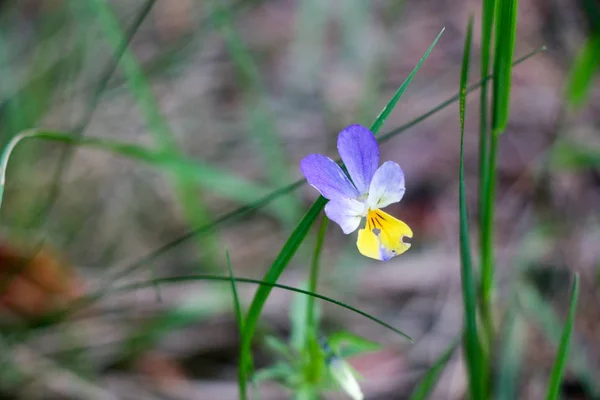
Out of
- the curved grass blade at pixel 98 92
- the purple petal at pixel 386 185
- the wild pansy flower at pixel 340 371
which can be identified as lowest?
the wild pansy flower at pixel 340 371

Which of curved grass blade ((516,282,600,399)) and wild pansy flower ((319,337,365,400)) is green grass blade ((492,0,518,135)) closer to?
wild pansy flower ((319,337,365,400))

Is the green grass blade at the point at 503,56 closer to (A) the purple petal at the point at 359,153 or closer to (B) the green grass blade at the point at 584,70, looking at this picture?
(A) the purple petal at the point at 359,153

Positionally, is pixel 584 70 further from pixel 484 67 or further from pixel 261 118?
pixel 261 118

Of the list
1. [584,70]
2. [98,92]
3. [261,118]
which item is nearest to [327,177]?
[98,92]

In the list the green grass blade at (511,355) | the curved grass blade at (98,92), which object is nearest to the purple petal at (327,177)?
the curved grass blade at (98,92)

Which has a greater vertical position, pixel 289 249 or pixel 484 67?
pixel 484 67

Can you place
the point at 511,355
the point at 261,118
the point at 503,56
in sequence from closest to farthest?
1. the point at 503,56
2. the point at 511,355
3. the point at 261,118

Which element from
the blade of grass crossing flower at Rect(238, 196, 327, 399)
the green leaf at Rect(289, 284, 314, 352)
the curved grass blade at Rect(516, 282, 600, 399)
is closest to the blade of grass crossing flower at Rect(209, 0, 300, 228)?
the green leaf at Rect(289, 284, 314, 352)
